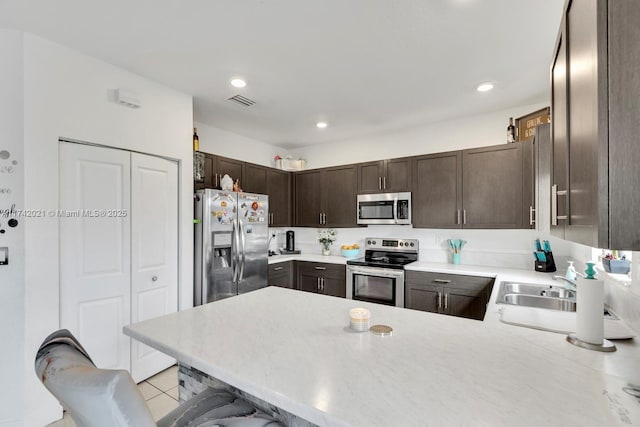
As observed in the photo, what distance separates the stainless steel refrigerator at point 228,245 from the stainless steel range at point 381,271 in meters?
1.12

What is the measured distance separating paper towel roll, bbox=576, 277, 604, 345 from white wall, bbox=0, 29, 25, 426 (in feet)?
10.0

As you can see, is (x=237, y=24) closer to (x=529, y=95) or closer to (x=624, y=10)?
(x=624, y=10)

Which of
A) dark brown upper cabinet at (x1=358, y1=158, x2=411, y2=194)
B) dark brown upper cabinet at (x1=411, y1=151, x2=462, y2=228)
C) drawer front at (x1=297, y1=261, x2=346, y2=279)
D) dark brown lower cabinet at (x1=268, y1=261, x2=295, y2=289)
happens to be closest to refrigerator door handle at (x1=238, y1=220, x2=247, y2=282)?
dark brown lower cabinet at (x1=268, y1=261, x2=295, y2=289)

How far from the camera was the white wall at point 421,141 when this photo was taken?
3.36 metres

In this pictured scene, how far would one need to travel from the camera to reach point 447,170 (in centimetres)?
342

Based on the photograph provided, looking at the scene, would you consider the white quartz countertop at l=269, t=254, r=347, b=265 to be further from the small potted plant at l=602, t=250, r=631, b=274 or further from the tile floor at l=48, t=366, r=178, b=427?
the small potted plant at l=602, t=250, r=631, b=274

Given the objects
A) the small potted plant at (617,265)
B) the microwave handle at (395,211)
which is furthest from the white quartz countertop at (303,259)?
the small potted plant at (617,265)

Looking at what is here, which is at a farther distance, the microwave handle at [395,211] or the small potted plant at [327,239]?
the small potted plant at [327,239]

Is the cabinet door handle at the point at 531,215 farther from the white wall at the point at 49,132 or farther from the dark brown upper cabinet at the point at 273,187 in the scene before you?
the white wall at the point at 49,132

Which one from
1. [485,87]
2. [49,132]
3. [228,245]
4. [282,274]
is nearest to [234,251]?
[228,245]

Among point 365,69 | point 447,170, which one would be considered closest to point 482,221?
point 447,170

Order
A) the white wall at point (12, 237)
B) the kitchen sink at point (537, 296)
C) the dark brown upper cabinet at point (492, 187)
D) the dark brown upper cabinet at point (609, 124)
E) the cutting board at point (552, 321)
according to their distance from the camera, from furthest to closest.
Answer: the dark brown upper cabinet at point (492, 187)
the kitchen sink at point (537, 296)
the white wall at point (12, 237)
the cutting board at point (552, 321)
the dark brown upper cabinet at point (609, 124)

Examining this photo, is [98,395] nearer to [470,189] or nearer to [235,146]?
[470,189]

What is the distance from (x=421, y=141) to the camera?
3873 millimetres
